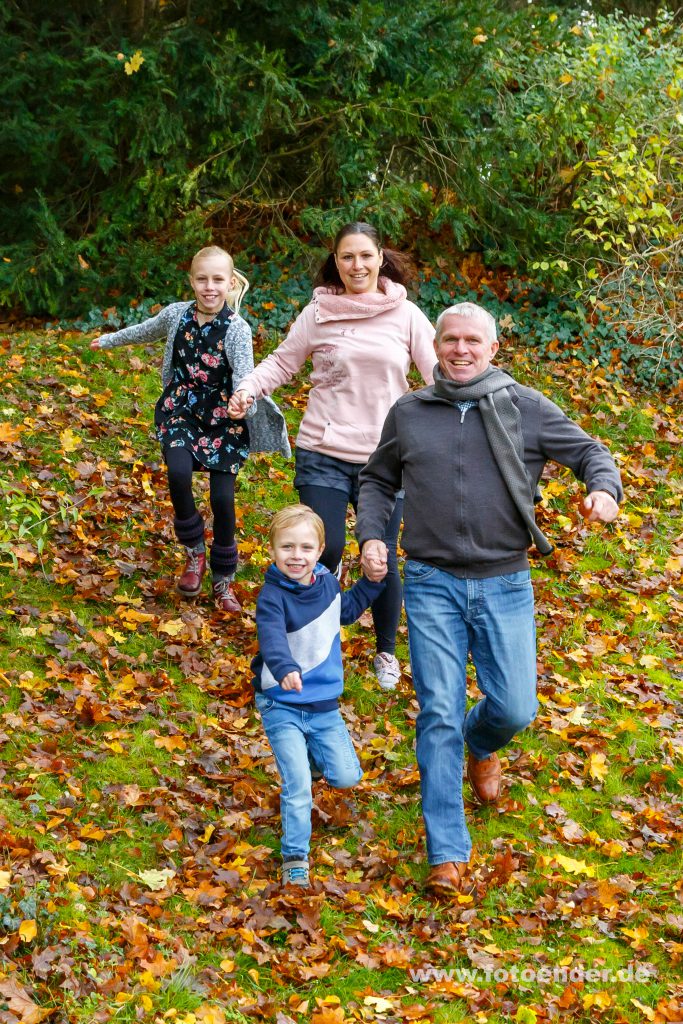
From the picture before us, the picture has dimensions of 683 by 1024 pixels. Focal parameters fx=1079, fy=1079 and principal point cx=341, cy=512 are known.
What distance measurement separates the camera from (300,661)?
4.40 meters

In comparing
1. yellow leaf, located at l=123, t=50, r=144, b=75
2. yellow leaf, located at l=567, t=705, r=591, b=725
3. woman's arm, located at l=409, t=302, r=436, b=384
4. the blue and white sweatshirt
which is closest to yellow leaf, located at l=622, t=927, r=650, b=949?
the blue and white sweatshirt

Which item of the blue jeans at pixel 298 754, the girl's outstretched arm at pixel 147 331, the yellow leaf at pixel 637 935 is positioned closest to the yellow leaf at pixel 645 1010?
the yellow leaf at pixel 637 935

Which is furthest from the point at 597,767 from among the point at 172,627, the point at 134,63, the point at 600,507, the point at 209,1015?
the point at 134,63

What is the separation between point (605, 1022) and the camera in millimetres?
3910

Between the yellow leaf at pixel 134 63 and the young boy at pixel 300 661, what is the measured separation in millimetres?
7376

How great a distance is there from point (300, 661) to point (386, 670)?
176 cm

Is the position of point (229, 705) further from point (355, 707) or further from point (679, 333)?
point (679, 333)

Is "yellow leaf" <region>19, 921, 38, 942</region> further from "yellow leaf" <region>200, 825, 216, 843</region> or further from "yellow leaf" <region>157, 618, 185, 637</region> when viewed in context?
"yellow leaf" <region>157, 618, 185, 637</region>

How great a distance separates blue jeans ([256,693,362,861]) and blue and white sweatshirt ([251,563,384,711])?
6cm

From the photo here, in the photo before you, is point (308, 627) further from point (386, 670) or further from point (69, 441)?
point (69, 441)

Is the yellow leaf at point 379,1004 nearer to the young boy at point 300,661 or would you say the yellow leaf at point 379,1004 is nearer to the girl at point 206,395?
the young boy at point 300,661

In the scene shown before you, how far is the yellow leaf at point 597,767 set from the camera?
18.4 ft

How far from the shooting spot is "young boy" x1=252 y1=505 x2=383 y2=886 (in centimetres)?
432

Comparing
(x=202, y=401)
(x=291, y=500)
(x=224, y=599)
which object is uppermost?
Result: (x=202, y=401)
